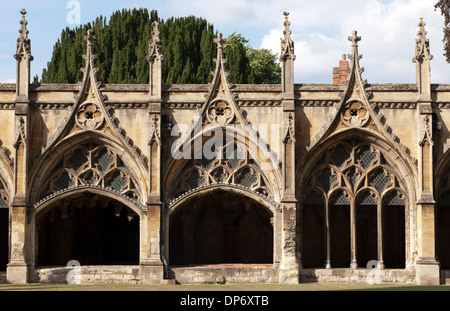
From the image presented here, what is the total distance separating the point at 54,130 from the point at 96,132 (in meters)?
1.32

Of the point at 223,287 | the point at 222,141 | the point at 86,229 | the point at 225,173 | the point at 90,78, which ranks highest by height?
the point at 90,78

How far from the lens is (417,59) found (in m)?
26.2

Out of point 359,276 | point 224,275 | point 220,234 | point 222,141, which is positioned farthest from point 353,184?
point 220,234

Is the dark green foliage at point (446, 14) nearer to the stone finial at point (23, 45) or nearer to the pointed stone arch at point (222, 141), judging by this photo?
the pointed stone arch at point (222, 141)

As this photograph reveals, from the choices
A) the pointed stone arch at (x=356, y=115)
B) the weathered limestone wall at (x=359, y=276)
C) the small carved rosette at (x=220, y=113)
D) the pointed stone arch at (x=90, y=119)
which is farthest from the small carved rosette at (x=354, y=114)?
the pointed stone arch at (x=90, y=119)

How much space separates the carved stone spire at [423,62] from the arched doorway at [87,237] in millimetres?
10034

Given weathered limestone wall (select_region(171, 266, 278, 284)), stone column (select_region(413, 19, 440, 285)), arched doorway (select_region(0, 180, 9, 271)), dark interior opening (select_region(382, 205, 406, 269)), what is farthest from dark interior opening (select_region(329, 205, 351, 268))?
arched doorway (select_region(0, 180, 9, 271))

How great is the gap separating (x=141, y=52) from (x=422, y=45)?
974 inches

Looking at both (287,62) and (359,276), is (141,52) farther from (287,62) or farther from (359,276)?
(359,276)

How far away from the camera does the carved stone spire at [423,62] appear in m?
26.1

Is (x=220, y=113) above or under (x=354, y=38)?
under

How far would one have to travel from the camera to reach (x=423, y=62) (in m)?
26.2

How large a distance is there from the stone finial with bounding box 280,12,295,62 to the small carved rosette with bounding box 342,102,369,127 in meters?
2.31

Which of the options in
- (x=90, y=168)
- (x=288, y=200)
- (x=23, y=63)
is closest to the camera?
(x=288, y=200)
